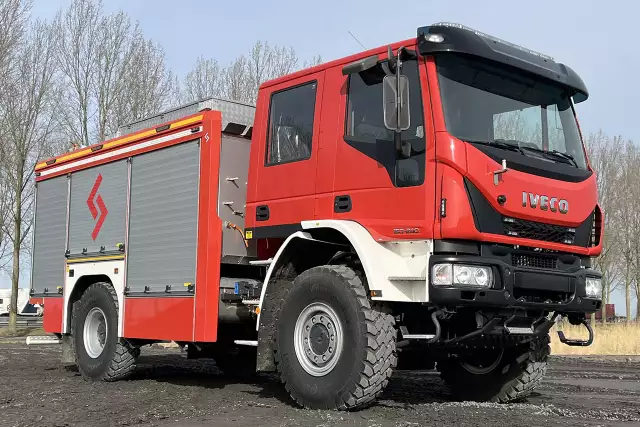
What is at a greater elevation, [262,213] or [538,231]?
[262,213]

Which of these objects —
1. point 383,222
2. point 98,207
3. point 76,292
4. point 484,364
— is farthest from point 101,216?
point 484,364

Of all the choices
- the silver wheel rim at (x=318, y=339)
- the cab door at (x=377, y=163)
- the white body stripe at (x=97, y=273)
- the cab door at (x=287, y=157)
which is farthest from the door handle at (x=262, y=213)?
the white body stripe at (x=97, y=273)

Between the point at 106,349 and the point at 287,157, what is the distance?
12.9 feet

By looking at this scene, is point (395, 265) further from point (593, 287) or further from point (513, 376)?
point (513, 376)

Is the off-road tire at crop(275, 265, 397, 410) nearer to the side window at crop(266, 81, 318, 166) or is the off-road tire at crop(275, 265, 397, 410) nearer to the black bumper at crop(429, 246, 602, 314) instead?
the black bumper at crop(429, 246, 602, 314)

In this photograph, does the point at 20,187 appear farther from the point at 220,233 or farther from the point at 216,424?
the point at 216,424

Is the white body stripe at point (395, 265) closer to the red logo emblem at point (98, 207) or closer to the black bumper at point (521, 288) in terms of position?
the black bumper at point (521, 288)

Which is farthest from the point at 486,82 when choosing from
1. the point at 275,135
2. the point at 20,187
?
the point at 20,187

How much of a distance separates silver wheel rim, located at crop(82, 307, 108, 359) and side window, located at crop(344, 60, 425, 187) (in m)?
4.77

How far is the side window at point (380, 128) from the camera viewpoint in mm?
6508

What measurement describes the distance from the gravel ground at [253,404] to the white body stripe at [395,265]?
1030mm

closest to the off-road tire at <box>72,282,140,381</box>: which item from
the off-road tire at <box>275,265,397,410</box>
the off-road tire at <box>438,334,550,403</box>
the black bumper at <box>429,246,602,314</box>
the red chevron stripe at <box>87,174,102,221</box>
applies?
→ the red chevron stripe at <box>87,174,102,221</box>

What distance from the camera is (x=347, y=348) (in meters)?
6.56

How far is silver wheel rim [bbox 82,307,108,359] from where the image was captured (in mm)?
10052
